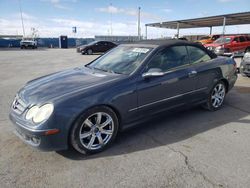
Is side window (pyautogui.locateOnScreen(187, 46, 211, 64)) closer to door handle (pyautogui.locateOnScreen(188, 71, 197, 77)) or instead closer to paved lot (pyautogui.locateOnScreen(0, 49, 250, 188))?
door handle (pyautogui.locateOnScreen(188, 71, 197, 77))

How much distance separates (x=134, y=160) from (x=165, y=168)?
43 centimetres

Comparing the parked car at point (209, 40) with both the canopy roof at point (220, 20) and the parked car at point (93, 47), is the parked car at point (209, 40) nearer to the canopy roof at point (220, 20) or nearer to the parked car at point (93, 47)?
the canopy roof at point (220, 20)

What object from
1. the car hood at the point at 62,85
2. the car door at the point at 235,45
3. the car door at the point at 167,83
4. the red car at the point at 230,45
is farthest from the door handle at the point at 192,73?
the car door at the point at 235,45

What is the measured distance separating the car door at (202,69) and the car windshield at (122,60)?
1.08m

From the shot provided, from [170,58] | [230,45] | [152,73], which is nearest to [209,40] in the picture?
[230,45]

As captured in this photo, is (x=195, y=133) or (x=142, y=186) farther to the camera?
(x=195, y=133)

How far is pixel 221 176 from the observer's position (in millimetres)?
2645

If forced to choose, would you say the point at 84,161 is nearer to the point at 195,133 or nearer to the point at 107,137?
the point at 107,137

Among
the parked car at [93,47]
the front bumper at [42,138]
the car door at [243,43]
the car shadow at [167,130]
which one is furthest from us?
the parked car at [93,47]

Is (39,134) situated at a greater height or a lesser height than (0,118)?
greater

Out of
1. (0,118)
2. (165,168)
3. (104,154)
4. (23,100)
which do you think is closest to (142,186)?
(165,168)

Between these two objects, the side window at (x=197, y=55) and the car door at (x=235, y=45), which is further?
the car door at (x=235, y=45)

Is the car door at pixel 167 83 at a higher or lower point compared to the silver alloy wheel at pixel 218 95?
higher

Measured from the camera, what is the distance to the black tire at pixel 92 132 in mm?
2982
